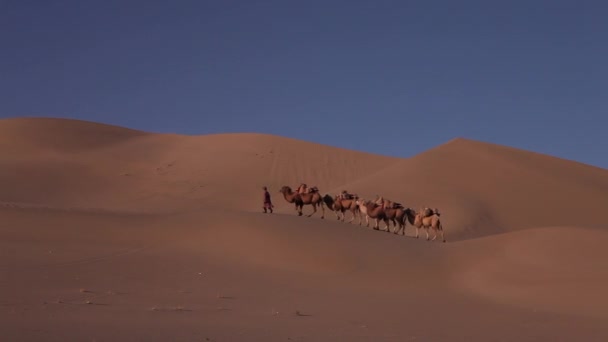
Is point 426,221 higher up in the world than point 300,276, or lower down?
higher up

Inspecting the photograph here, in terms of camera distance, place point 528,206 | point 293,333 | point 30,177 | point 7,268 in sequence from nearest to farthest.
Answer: point 293,333, point 7,268, point 528,206, point 30,177

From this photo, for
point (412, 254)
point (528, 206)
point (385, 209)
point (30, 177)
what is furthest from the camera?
point (30, 177)

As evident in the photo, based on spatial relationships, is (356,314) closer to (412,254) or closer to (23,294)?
(23,294)

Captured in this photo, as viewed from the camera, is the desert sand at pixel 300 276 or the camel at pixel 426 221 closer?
the desert sand at pixel 300 276

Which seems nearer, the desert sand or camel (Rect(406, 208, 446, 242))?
the desert sand

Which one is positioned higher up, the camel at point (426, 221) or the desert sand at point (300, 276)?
the camel at point (426, 221)

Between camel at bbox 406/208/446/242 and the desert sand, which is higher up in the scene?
camel at bbox 406/208/446/242

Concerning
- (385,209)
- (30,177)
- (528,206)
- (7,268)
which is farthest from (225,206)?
(7,268)

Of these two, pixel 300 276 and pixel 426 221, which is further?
pixel 426 221

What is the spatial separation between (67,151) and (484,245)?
44.7m

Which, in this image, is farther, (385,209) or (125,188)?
(125,188)

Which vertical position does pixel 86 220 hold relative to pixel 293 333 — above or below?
above

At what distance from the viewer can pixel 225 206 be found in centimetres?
4756

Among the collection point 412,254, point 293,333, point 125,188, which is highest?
point 125,188
